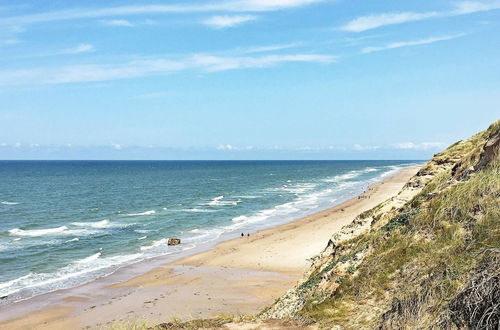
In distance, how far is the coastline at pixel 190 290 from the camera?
20.7 meters

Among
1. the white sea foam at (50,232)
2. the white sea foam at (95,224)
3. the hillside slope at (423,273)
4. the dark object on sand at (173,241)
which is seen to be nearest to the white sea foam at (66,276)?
the dark object on sand at (173,241)

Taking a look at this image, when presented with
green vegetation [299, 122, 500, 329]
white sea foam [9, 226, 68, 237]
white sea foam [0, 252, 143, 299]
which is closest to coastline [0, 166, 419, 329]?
white sea foam [0, 252, 143, 299]

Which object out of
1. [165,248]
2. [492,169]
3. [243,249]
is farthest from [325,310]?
[165,248]

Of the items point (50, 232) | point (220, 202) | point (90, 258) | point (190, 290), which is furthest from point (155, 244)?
point (220, 202)

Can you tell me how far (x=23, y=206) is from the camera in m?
65.2

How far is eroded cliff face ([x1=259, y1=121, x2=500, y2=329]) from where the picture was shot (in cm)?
753

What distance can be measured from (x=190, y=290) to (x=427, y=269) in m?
17.4

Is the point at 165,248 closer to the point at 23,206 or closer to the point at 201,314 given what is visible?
the point at 201,314

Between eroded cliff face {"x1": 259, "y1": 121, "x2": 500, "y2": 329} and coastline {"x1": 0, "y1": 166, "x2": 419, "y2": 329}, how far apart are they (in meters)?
8.79

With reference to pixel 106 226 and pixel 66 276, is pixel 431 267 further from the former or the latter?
pixel 106 226

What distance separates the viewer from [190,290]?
2455 centimetres

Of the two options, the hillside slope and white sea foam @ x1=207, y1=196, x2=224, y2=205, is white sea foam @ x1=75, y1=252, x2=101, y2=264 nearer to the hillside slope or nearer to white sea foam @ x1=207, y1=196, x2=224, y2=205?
the hillside slope

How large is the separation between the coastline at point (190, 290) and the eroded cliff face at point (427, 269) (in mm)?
8794

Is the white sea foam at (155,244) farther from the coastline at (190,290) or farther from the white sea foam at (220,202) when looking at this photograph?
the white sea foam at (220,202)
